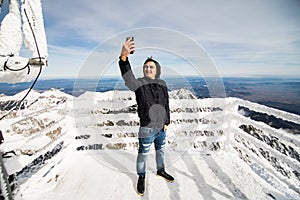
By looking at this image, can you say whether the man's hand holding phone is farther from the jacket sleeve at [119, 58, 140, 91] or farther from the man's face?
the man's face

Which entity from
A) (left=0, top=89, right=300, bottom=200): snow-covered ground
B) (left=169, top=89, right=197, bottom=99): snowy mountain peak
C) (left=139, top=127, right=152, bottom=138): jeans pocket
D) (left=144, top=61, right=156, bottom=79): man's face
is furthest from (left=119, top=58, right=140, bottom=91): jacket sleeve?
(left=169, top=89, right=197, bottom=99): snowy mountain peak

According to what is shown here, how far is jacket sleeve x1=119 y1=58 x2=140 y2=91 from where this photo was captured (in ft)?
6.55

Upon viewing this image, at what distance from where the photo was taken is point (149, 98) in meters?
2.22

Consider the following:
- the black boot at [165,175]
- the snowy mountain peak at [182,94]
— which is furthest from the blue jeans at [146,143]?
the snowy mountain peak at [182,94]

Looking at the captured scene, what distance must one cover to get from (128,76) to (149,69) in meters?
0.30

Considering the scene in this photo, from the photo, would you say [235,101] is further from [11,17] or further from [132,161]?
[11,17]

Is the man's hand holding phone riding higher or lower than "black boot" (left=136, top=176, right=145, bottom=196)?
higher

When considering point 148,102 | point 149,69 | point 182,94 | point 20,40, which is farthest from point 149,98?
point 182,94

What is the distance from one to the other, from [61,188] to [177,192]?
153cm

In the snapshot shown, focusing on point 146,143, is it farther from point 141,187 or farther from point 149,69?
point 149,69

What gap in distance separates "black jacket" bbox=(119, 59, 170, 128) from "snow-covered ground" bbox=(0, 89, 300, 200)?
0.96 m

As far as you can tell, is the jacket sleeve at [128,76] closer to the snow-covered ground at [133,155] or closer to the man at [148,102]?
the man at [148,102]

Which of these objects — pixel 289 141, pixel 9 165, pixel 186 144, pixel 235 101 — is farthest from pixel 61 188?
pixel 235 101

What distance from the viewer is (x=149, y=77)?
2.27m
